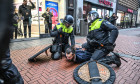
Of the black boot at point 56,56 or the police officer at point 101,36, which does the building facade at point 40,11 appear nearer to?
the black boot at point 56,56

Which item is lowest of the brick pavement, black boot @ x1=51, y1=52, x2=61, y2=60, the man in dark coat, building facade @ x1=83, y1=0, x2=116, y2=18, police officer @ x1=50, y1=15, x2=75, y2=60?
the brick pavement

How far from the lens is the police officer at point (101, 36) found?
11.0ft

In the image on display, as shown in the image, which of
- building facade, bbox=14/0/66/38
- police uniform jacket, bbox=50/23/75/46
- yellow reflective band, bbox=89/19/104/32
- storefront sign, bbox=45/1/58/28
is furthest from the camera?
storefront sign, bbox=45/1/58/28

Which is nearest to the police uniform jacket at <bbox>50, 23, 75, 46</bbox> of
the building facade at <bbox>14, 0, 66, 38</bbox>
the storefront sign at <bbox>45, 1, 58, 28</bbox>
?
the building facade at <bbox>14, 0, 66, 38</bbox>

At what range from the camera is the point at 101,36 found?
359 cm

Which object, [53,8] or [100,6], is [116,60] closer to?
[53,8]

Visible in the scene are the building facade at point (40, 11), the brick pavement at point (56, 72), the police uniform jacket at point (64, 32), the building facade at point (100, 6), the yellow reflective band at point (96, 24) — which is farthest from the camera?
the building facade at point (100, 6)

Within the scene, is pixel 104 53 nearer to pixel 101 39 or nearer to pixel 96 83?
pixel 101 39

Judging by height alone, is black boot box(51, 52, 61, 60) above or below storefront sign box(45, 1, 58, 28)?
below

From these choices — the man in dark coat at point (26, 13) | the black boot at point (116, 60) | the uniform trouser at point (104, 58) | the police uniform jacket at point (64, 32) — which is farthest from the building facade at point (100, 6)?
the black boot at point (116, 60)

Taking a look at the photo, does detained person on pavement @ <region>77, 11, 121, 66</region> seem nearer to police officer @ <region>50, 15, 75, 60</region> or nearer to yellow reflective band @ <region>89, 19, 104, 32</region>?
yellow reflective band @ <region>89, 19, 104, 32</region>

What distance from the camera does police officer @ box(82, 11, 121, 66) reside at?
11.0 ft

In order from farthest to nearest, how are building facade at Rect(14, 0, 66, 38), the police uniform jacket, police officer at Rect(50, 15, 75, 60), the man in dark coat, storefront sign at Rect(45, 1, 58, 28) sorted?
storefront sign at Rect(45, 1, 58, 28) → building facade at Rect(14, 0, 66, 38) → the man in dark coat → the police uniform jacket → police officer at Rect(50, 15, 75, 60)

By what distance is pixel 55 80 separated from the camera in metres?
2.68
